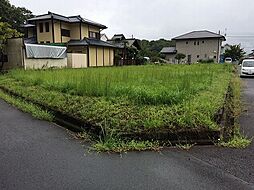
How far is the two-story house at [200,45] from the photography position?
49.8 metres

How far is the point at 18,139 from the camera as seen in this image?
4.29m

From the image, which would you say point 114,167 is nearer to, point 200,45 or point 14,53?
point 14,53

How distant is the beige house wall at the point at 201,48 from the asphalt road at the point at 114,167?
49971 millimetres

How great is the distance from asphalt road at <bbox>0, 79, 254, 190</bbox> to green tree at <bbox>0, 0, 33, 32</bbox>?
35.6m

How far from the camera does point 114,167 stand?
126 inches

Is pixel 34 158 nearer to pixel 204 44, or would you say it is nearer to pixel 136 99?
pixel 136 99

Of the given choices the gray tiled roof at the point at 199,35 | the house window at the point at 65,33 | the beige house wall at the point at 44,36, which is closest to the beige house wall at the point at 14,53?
the beige house wall at the point at 44,36

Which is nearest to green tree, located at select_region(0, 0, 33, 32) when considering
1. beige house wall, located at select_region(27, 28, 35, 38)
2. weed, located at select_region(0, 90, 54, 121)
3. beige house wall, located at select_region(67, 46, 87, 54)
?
beige house wall, located at select_region(27, 28, 35, 38)

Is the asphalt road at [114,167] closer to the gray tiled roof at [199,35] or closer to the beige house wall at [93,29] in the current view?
the beige house wall at [93,29]

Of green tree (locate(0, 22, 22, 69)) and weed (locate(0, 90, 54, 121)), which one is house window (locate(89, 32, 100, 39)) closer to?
green tree (locate(0, 22, 22, 69))

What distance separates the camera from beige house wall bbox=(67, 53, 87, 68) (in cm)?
2381

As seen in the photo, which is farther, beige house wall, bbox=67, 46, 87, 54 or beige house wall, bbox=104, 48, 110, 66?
beige house wall, bbox=104, 48, 110, 66

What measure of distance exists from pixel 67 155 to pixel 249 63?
67.8 ft

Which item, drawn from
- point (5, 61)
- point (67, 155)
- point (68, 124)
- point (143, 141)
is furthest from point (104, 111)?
point (5, 61)
